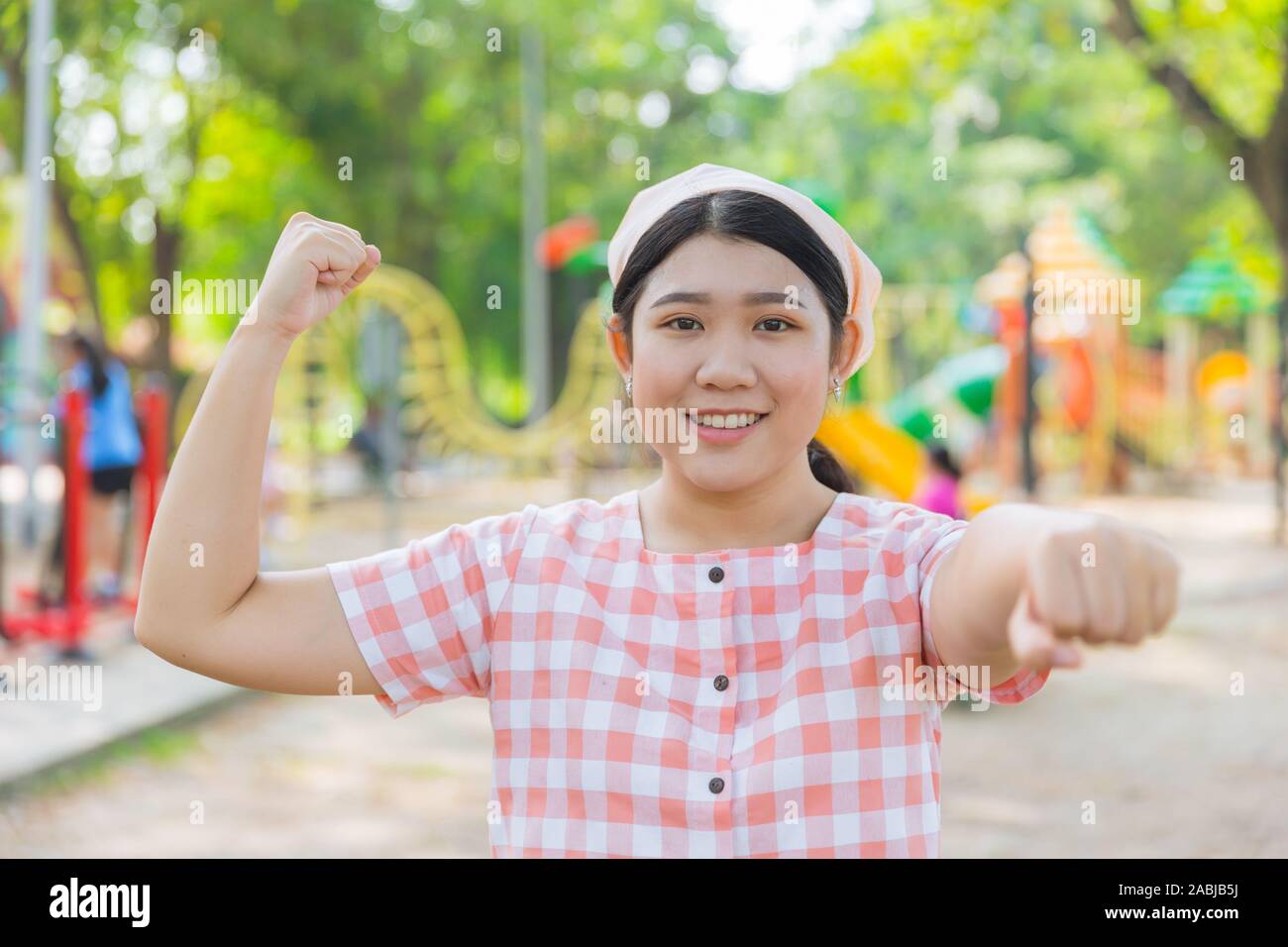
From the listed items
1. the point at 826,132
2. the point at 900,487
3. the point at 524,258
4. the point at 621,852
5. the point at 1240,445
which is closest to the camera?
the point at 621,852

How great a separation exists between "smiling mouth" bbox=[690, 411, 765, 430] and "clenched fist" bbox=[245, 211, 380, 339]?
1.22ft

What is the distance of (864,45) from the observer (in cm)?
1148

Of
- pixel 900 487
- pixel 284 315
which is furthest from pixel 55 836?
pixel 900 487

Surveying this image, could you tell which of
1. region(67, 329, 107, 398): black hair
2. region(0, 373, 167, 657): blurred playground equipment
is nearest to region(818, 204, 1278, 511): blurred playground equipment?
region(67, 329, 107, 398): black hair

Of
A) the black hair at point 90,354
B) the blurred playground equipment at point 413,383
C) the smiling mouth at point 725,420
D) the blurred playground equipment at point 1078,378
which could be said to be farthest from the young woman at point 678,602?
the blurred playground equipment at point 413,383

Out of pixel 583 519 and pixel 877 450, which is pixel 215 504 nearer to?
pixel 583 519

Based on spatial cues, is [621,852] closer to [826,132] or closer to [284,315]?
[284,315]

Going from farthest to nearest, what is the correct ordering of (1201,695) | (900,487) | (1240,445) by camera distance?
(1240,445)
(900,487)
(1201,695)

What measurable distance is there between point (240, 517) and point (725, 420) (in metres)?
0.48

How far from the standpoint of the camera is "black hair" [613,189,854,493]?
1.48 m

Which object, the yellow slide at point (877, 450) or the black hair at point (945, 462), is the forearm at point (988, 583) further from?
the yellow slide at point (877, 450)

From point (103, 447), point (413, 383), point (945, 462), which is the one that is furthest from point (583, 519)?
point (413, 383)

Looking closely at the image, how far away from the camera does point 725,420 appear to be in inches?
57.5

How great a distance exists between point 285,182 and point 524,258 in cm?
395
